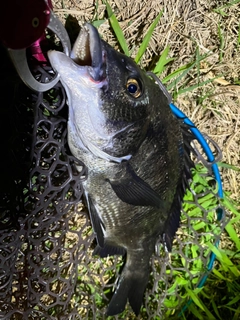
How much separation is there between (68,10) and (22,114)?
26.1 inches

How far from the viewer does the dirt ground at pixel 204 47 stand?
2.24 m

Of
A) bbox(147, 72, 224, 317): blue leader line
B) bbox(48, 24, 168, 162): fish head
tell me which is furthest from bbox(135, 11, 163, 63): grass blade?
bbox(48, 24, 168, 162): fish head

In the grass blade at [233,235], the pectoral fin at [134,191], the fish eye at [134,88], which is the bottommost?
the grass blade at [233,235]

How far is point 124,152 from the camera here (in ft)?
5.57

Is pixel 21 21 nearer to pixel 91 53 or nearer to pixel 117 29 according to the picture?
pixel 91 53

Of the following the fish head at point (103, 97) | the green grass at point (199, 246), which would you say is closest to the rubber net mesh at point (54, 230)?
the green grass at point (199, 246)

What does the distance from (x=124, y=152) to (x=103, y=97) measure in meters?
0.26

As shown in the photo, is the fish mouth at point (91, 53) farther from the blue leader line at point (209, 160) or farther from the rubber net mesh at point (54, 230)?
the blue leader line at point (209, 160)

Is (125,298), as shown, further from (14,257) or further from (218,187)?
(218,187)

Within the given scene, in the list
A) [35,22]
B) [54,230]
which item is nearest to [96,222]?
[54,230]

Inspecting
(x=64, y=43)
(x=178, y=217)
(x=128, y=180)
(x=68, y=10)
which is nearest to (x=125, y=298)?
(x=178, y=217)

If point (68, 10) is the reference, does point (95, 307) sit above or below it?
below

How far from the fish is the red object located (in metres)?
0.11

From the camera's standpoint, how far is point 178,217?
1977 millimetres
